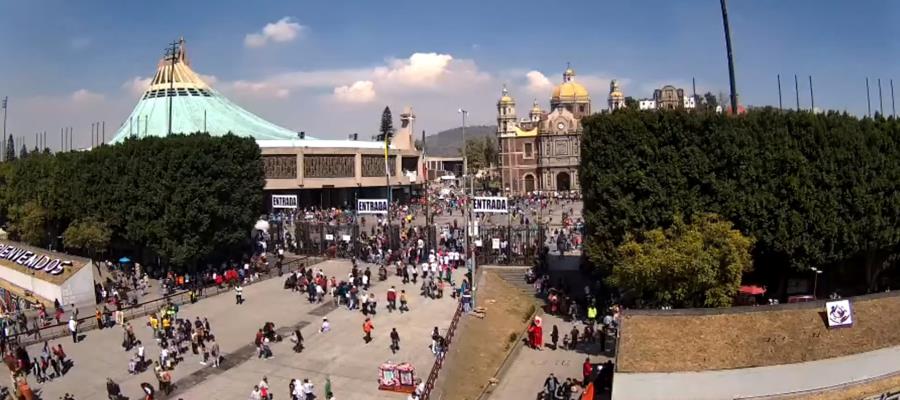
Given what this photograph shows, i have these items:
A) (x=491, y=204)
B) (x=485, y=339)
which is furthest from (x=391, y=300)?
(x=491, y=204)

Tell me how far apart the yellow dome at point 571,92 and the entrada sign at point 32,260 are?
3415 inches

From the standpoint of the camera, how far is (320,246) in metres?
40.4

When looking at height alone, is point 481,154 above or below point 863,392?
above

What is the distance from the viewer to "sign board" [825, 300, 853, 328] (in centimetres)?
2122

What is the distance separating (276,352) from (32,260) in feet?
72.2

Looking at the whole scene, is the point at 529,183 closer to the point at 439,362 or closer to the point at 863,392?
the point at 439,362

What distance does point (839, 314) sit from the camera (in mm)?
21328

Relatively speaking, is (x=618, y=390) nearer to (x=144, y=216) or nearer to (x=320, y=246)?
(x=320, y=246)

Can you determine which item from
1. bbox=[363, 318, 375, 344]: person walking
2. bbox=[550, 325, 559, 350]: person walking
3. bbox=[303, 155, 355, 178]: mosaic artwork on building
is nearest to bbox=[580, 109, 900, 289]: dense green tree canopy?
bbox=[550, 325, 559, 350]: person walking

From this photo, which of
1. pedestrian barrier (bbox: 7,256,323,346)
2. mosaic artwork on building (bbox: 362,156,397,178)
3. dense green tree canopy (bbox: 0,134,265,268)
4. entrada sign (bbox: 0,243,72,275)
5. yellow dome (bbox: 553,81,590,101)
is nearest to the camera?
pedestrian barrier (bbox: 7,256,323,346)

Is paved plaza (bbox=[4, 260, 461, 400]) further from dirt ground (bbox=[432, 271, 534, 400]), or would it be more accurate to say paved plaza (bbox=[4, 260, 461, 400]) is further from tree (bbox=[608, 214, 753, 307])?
A: tree (bbox=[608, 214, 753, 307])

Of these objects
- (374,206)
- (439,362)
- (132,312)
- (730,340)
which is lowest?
(439,362)

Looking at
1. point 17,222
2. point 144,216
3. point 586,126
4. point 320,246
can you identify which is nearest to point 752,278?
point 586,126

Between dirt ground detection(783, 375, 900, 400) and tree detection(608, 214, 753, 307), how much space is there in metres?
4.21
